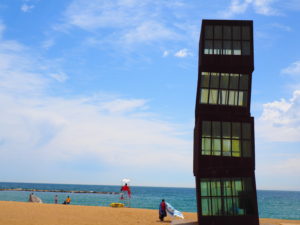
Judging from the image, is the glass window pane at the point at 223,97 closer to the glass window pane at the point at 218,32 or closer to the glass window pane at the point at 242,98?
the glass window pane at the point at 242,98

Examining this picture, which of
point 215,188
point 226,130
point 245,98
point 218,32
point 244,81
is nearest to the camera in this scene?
point 215,188

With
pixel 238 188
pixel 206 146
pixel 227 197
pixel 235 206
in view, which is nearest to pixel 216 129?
pixel 206 146

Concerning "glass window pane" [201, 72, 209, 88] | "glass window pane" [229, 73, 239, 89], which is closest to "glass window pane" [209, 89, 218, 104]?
"glass window pane" [201, 72, 209, 88]

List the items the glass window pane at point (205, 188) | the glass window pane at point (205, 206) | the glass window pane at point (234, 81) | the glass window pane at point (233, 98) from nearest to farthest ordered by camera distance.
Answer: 1. the glass window pane at point (205, 206)
2. the glass window pane at point (205, 188)
3. the glass window pane at point (233, 98)
4. the glass window pane at point (234, 81)

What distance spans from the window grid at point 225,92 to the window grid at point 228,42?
6.04 feet

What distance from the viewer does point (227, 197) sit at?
2667 cm

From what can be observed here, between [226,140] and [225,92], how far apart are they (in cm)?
392

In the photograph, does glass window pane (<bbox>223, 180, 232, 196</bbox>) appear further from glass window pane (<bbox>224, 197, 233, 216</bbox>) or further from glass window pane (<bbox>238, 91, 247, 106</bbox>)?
glass window pane (<bbox>238, 91, 247, 106</bbox>)

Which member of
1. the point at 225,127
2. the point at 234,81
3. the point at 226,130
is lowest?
the point at 226,130

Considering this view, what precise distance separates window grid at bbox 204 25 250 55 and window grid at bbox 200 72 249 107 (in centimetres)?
184

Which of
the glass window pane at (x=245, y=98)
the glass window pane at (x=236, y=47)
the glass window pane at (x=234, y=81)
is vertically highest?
the glass window pane at (x=236, y=47)

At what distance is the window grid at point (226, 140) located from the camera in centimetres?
2705

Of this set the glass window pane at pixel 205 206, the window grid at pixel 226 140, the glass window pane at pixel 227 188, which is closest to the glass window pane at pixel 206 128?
the window grid at pixel 226 140

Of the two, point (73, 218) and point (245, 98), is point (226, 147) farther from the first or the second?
point (73, 218)
